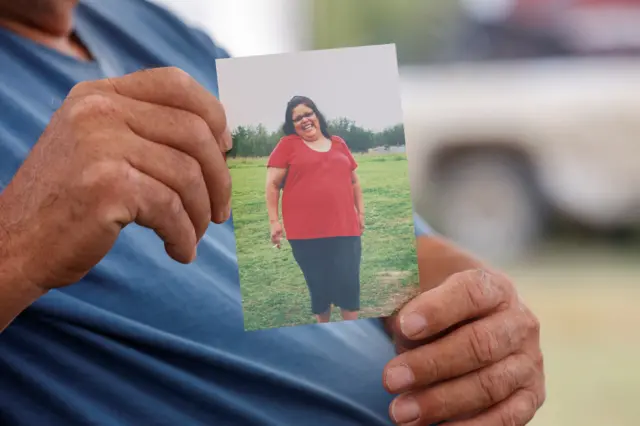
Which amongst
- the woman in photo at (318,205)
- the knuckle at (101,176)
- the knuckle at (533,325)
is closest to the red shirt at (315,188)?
the woman in photo at (318,205)

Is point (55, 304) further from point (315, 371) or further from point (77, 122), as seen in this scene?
point (315, 371)

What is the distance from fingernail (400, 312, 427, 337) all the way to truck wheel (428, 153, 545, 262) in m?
0.19

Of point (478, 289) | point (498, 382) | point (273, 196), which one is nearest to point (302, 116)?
point (273, 196)

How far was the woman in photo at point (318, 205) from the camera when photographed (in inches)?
37.4

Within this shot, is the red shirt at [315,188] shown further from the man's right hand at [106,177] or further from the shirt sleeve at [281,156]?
the man's right hand at [106,177]

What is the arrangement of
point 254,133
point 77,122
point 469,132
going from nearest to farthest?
point 77,122, point 254,133, point 469,132

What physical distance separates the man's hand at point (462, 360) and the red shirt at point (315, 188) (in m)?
0.16

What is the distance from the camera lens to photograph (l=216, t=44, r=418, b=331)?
951 millimetres

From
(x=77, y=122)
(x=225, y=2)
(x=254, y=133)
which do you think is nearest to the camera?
(x=77, y=122)

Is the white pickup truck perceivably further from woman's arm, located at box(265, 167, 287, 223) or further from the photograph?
woman's arm, located at box(265, 167, 287, 223)

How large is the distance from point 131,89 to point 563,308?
78cm

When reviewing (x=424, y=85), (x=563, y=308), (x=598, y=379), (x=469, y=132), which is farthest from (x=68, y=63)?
(x=598, y=379)

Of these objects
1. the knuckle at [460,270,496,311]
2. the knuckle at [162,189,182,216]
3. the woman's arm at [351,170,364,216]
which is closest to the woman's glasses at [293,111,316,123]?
the woman's arm at [351,170,364,216]

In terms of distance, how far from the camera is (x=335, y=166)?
956 mm
